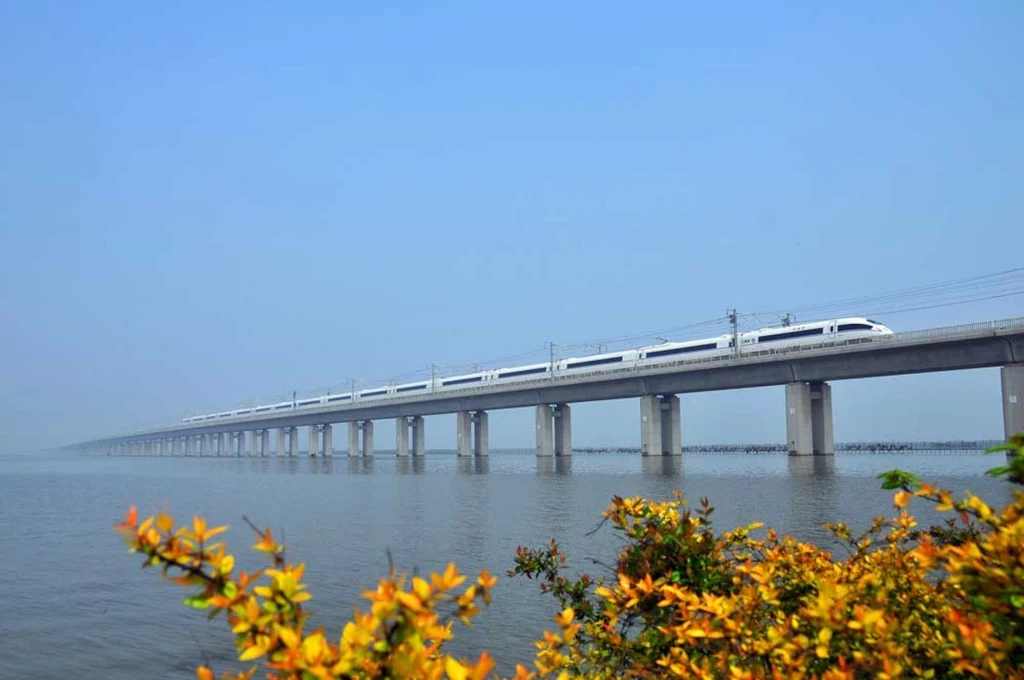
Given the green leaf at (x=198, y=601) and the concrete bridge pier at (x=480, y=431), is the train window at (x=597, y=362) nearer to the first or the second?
the concrete bridge pier at (x=480, y=431)

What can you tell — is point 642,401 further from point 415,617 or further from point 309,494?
point 415,617

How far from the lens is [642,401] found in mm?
90625

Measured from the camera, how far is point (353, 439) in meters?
152

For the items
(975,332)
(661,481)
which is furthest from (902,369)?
(661,481)

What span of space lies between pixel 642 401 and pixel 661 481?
3563 cm

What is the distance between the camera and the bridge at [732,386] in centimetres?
5922

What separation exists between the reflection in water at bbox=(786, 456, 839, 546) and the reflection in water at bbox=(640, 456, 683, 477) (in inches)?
392

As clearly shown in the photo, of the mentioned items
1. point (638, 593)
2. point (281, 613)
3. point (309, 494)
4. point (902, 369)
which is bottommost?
point (309, 494)

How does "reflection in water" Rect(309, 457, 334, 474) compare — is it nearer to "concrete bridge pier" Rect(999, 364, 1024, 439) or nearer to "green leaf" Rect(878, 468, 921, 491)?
"concrete bridge pier" Rect(999, 364, 1024, 439)

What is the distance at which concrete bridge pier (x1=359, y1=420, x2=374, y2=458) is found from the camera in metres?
150

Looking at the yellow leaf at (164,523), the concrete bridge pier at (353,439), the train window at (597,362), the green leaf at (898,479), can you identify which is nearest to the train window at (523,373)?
the train window at (597,362)

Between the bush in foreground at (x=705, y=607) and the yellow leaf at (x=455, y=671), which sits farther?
the yellow leaf at (x=455, y=671)

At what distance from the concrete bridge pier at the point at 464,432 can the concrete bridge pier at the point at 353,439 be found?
36024 mm

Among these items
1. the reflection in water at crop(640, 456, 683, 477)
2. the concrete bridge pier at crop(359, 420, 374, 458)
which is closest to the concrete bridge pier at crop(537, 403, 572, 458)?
the reflection in water at crop(640, 456, 683, 477)
